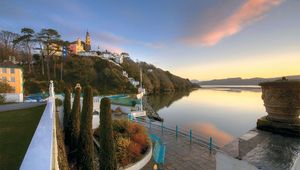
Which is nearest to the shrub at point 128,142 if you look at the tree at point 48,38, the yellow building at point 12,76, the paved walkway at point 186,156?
the paved walkway at point 186,156

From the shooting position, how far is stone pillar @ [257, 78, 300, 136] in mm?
1950

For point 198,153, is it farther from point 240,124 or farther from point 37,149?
point 240,124

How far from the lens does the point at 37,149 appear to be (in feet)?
11.2

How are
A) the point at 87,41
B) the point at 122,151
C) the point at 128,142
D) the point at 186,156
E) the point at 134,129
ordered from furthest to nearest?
the point at 87,41 → the point at 134,129 → the point at 186,156 → the point at 128,142 → the point at 122,151

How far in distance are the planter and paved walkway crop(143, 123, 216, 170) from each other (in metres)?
7.02

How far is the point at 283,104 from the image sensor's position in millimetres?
2051

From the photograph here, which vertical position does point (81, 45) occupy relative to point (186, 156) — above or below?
above

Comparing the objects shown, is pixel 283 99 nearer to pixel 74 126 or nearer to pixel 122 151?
pixel 122 151

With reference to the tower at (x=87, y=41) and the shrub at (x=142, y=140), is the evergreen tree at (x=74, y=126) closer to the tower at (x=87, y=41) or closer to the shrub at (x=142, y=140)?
the shrub at (x=142, y=140)

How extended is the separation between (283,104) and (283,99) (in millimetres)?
90

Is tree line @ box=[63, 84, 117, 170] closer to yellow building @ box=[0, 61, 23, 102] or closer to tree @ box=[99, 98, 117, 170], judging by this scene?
tree @ box=[99, 98, 117, 170]

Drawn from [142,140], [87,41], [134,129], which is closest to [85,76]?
[87,41]

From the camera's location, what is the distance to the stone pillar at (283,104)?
195 centimetres

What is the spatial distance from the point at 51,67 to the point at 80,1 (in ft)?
171
